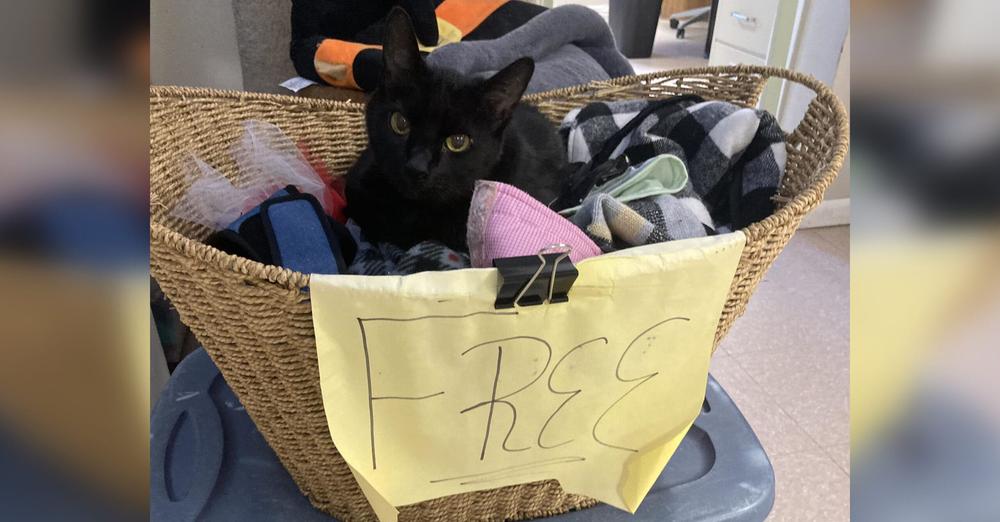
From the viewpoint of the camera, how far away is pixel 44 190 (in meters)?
0.15

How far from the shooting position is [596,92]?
1.00m

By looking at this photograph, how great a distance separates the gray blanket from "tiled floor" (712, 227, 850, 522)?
2.11ft

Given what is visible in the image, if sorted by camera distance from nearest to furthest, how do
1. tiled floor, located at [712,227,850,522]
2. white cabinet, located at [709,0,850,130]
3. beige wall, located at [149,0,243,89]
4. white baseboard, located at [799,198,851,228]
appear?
tiled floor, located at [712,227,850,522] < beige wall, located at [149,0,243,89] < white cabinet, located at [709,0,850,130] < white baseboard, located at [799,198,851,228]

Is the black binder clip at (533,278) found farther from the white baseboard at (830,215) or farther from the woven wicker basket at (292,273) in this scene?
the white baseboard at (830,215)

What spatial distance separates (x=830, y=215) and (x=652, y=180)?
4.79 feet

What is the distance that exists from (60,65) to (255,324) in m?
0.33

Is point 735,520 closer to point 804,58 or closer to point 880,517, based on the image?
point 880,517

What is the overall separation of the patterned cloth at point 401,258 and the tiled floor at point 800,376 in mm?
700

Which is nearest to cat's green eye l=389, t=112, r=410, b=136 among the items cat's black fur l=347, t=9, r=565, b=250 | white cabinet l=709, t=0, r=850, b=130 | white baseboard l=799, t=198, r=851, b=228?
cat's black fur l=347, t=9, r=565, b=250

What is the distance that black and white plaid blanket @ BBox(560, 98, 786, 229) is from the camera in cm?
80

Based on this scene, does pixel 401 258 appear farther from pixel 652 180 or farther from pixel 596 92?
pixel 596 92

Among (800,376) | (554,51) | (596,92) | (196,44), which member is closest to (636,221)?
(596,92)

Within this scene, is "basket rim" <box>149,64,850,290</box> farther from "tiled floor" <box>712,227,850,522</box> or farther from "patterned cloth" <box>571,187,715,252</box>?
"tiled floor" <box>712,227,850,522</box>

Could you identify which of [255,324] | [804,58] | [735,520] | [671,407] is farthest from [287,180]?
[804,58]
